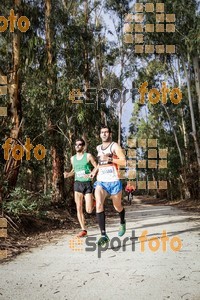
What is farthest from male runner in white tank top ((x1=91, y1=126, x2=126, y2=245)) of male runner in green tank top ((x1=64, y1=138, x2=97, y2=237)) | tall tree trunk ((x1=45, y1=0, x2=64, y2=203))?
tall tree trunk ((x1=45, y1=0, x2=64, y2=203))

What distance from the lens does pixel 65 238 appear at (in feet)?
22.5

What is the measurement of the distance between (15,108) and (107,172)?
421 centimetres

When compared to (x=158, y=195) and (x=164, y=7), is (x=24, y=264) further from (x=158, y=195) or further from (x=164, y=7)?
(x=158, y=195)

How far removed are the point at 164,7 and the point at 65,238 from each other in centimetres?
1541

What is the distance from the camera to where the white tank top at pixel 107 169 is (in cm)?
558

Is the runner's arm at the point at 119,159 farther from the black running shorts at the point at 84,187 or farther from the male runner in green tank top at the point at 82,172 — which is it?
the black running shorts at the point at 84,187

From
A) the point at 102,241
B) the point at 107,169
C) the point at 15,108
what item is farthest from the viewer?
the point at 15,108

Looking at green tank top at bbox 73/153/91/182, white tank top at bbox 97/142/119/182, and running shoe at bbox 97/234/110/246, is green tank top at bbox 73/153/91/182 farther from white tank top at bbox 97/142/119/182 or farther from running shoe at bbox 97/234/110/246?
running shoe at bbox 97/234/110/246

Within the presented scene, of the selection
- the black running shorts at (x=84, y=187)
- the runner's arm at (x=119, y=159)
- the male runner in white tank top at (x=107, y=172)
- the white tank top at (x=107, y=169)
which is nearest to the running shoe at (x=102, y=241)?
the male runner in white tank top at (x=107, y=172)

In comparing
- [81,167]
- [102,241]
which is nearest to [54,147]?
[81,167]

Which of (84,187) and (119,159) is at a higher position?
(119,159)

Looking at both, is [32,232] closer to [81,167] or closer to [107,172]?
[81,167]

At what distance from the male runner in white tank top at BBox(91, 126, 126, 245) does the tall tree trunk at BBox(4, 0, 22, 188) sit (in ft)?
10.9

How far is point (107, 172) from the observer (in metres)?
5.70
